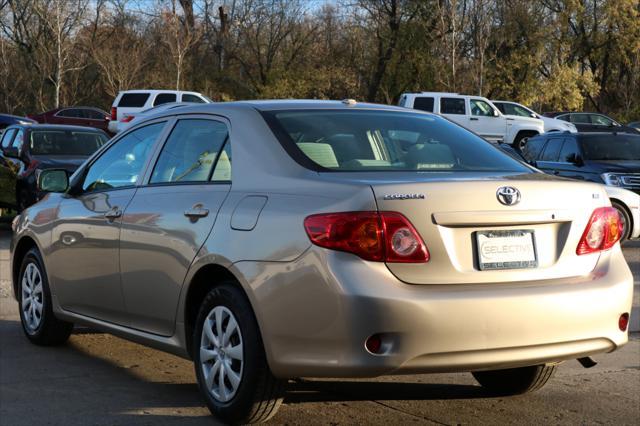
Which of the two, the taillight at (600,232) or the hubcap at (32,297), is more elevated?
the taillight at (600,232)

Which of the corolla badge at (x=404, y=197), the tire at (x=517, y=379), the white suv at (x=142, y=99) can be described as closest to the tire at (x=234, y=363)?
the corolla badge at (x=404, y=197)

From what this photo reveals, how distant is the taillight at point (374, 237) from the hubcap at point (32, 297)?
10.5 ft

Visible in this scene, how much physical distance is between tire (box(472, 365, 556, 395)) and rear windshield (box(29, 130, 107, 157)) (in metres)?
12.8

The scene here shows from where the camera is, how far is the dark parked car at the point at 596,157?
16.2 metres

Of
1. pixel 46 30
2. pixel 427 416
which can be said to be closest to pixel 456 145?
pixel 427 416

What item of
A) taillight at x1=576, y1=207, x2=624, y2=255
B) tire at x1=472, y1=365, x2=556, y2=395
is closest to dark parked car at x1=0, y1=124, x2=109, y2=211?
tire at x1=472, y1=365, x2=556, y2=395

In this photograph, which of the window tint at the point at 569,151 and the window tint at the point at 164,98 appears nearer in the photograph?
the window tint at the point at 569,151

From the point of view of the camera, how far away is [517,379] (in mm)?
5746

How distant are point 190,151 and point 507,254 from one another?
77.1 inches

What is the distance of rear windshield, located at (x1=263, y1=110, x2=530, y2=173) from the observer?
5105 millimetres

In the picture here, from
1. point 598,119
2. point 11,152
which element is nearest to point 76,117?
point 598,119

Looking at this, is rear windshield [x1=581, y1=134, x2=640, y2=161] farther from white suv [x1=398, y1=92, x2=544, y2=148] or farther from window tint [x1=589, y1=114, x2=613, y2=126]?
window tint [x1=589, y1=114, x2=613, y2=126]

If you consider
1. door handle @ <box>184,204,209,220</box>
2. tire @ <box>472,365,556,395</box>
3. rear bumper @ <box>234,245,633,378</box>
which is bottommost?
tire @ <box>472,365,556,395</box>

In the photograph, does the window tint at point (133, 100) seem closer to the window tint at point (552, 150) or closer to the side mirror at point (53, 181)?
the window tint at point (552, 150)
